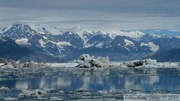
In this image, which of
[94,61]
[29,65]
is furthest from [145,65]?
[29,65]

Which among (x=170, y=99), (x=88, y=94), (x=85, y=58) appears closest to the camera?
(x=170, y=99)

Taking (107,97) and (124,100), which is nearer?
(124,100)

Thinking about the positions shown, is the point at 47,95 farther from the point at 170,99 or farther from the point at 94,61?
the point at 94,61

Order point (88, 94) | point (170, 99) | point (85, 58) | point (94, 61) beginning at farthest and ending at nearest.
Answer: point (85, 58)
point (94, 61)
point (88, 94)
point (170, 99)

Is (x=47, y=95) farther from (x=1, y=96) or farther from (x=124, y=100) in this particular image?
(x=124, y=100)

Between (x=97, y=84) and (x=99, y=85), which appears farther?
(x=97, y=84)

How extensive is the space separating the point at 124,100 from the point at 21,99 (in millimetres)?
11429

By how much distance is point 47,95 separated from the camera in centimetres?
5347

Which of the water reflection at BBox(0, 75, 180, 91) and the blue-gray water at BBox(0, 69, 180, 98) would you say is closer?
the blue-gray water at BBox(0, 69, 180, 98)

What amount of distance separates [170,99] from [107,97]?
7827 millimetres

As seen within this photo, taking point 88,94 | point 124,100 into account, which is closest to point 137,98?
point 124,100

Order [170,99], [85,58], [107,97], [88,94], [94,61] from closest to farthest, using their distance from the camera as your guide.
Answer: [170,99]
[107,97]
[88,94]
[94,61]
[85,58]

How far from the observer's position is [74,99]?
49.4 m

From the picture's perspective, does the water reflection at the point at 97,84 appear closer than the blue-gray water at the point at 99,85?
No
